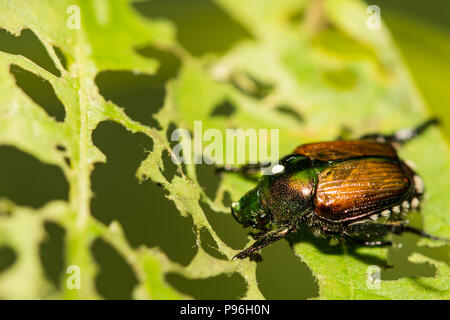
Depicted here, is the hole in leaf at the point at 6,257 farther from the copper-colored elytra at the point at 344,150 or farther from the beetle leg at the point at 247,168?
the copper-colored elytra at the point at 344,150

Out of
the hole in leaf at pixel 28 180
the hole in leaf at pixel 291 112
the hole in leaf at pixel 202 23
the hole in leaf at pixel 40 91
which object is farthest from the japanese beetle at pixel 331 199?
the hole in leaf at pixel 202 23

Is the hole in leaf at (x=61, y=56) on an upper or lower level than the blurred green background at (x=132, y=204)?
upper

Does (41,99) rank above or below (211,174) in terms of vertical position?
above

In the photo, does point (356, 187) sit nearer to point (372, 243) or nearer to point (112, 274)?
point (372, 243)

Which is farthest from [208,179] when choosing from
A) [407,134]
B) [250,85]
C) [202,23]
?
[202,23]
